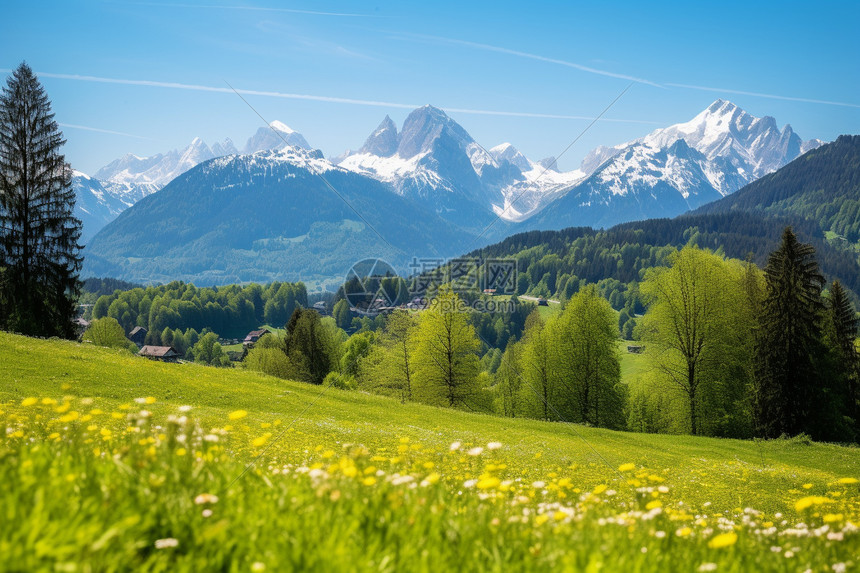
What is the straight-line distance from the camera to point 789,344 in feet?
123

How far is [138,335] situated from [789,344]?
18542 centimetres

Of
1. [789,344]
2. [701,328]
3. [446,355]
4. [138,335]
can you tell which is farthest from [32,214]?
[138,335]

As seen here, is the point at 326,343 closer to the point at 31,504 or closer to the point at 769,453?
the point at 769,453

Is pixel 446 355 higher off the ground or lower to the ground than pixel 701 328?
lower

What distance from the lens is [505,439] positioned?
956 inches

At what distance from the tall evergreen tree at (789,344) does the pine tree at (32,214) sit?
51.6 m

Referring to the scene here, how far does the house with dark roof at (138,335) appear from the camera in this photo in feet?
577

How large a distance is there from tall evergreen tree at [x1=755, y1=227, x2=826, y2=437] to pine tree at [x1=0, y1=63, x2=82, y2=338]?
51.6 m

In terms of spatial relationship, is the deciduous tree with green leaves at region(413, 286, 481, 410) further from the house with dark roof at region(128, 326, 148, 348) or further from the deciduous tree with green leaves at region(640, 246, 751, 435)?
the house with dark roof at region(128, 326, 148, 348)

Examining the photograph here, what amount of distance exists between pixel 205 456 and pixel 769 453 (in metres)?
33.7

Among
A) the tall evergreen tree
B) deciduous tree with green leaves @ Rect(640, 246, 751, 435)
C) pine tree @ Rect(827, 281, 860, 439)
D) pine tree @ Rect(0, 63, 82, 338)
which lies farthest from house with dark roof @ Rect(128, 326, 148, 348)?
pine tree @ Rect(827, 281, 860, 439)

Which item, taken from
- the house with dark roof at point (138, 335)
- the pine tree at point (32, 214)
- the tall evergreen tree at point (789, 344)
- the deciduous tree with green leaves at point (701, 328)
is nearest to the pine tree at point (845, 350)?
the tall evergreen tree at point (789, 344)

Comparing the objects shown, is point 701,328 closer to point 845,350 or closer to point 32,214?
point 845,350

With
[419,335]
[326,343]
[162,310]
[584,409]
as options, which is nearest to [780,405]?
[584,409]
